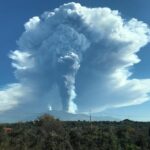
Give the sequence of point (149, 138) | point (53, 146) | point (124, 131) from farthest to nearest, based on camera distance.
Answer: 1. point (124, 131)
2. point (149, 138)
3. point (53, 146)

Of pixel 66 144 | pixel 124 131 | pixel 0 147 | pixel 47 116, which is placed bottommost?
pixel 0 147

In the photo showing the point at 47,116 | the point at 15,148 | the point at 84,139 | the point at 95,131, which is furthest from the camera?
the point at 47,116

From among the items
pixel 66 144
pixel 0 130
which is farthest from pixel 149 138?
pixel 0 130

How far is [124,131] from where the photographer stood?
10375 cm

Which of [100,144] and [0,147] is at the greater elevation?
[100,144]

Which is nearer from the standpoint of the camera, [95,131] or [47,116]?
[95,131]

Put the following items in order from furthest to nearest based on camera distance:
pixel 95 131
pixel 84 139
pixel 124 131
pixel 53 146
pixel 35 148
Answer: pixel 124 131
pixel 95 131
pixel 84 139
pixel 53 146
pixel 35 148

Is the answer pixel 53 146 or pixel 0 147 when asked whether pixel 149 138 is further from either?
pixel 0 147

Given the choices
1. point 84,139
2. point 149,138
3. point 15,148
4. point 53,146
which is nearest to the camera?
point 15,148

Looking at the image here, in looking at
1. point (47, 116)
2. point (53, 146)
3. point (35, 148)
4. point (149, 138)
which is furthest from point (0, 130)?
point (47, 116)

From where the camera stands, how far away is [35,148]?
57688 mm

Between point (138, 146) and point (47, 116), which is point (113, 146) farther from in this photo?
point (47, 116)

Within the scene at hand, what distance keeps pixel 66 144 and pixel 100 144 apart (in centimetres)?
1106

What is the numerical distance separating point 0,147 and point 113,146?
41387mm
